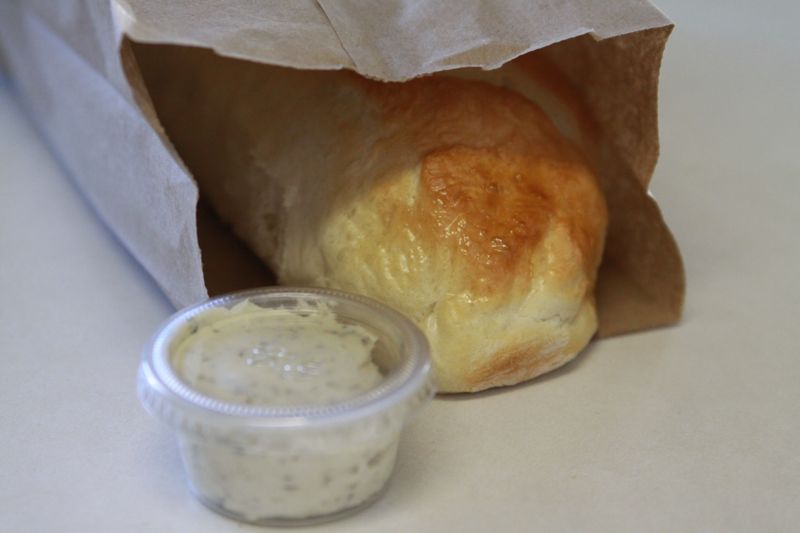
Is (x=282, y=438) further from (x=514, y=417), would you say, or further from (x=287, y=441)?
(x=514, y=417)

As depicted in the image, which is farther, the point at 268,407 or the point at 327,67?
the point at 327,67

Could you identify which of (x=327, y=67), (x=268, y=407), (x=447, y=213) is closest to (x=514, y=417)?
(x=447, y=213)

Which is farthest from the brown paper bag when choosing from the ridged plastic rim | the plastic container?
the plastic container

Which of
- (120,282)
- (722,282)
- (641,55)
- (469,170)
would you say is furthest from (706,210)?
(120,282)

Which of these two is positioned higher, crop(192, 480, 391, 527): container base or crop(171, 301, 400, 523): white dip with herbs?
crop(171, 301, 400, 523): white dip with herbs

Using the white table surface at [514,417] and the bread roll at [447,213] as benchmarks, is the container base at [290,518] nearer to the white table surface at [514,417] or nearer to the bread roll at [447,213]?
the white table surface at [514,417]

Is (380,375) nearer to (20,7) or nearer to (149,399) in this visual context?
(149,399)

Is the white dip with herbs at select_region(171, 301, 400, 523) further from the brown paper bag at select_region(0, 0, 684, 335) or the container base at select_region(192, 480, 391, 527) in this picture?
the brown paper bag at select_region(0, 0, 684, 335)

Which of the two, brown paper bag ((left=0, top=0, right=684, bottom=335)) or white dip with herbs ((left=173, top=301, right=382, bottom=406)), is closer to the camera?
white dip with herbs ((left=173, top=301, right=382, bottom=406))
